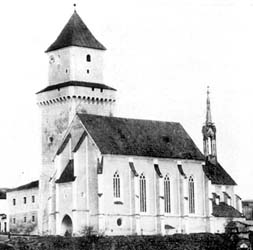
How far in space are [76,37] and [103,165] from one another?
18.7 m

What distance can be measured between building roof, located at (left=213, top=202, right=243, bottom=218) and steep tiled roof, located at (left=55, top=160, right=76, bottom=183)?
63.8ft

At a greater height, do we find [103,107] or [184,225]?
[103,107]

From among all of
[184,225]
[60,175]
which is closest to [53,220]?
[60,175]

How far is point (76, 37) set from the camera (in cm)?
11412

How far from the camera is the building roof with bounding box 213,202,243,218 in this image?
11650 cm

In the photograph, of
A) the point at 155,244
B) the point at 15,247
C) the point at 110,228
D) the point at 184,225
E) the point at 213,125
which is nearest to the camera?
the point at 15,247

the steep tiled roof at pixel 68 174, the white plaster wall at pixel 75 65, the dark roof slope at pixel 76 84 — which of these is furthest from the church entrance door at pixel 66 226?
the white plaster wall at pixel 75 65

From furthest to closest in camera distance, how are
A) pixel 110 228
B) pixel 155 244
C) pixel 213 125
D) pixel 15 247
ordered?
pixel 213 125 → pixel 110 228 → pixel 155 244 → pixel 15 247

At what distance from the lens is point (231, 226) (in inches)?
4316

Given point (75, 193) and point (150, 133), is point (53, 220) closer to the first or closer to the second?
point (75, 193)

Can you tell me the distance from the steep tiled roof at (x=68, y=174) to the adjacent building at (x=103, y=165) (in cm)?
12

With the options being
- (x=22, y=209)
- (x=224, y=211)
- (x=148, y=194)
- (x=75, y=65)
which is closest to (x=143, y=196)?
(x=148, y=194)

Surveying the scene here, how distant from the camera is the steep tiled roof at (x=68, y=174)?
104688 millimetres

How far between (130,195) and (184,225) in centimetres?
837
